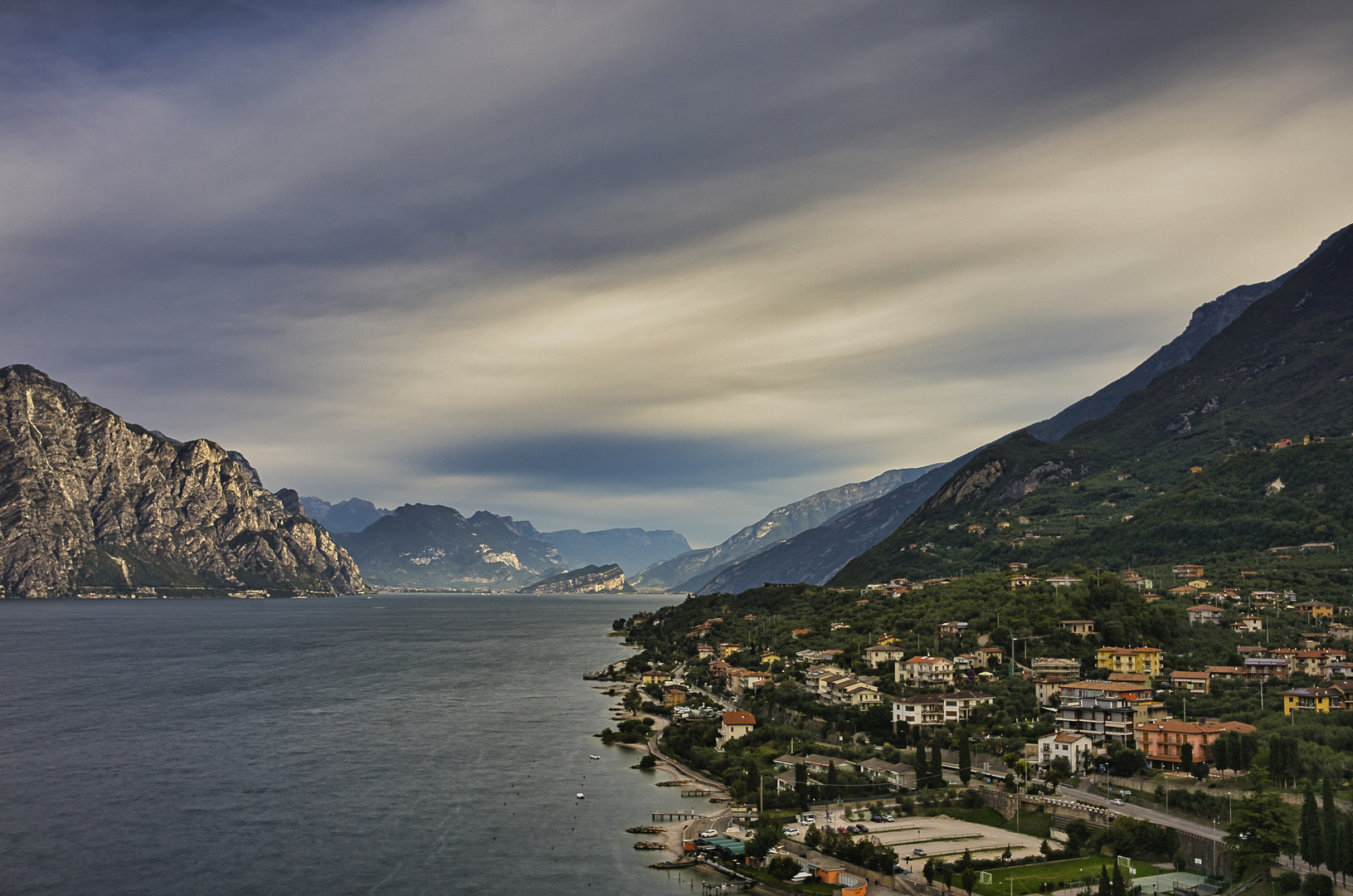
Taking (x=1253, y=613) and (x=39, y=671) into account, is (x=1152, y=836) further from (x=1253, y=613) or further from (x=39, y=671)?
(x=39, y=671)

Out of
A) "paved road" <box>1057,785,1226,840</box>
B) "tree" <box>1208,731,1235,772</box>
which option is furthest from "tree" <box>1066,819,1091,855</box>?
"tree" <box>1208,731,1235,772</box>

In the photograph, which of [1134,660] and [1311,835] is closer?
[1311,835]

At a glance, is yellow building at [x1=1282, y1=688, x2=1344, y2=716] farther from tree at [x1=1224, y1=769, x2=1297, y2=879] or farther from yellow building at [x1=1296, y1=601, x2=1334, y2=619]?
yellow building at [x1=1296, y1=601, x2=1334, y2=619]

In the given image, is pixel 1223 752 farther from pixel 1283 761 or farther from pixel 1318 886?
pixel 1318 886

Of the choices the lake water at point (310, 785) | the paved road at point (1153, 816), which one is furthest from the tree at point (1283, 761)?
the lake water at point (310, 785)

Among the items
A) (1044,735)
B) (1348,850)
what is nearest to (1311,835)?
(1348,850)

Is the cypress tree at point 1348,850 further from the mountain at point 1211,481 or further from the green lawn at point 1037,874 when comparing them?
the mountain at point 1211,481
